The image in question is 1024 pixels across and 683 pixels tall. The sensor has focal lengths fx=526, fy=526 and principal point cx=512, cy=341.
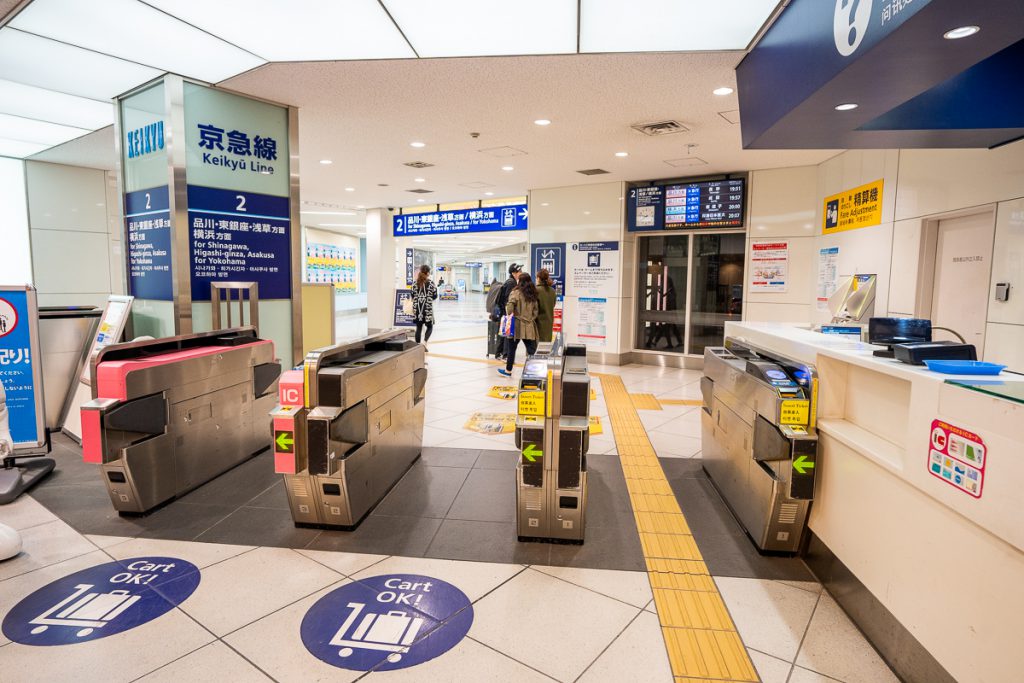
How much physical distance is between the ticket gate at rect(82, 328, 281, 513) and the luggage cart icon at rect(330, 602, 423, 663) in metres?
1.69

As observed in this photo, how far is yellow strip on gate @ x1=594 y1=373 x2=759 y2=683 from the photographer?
1.84 metres

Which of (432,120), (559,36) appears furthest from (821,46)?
(432,120)

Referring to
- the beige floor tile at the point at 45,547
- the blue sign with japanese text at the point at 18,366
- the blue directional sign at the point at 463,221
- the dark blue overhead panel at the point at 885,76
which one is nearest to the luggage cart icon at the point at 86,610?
the beige floor tile at the point at 45,547

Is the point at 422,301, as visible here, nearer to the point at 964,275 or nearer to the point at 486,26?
the point at 486,26

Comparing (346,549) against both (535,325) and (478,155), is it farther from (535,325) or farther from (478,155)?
(478,155)

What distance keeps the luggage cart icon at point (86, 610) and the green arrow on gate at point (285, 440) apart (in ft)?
2.62

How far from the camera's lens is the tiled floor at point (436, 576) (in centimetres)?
182

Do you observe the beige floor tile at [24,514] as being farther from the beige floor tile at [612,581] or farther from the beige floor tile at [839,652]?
the beige floor tile at [839,652]

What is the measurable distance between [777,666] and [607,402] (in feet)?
13.4

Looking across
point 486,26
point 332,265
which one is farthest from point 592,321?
point 332,265

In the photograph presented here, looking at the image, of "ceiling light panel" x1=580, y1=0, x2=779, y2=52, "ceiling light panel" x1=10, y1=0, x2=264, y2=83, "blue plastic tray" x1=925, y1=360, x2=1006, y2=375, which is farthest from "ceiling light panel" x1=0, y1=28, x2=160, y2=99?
"blue plastic tray" x1=925, y1=360, x2=1006, y2=375

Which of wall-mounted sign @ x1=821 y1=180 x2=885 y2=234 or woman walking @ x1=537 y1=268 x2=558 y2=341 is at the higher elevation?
wall-mounted sign @ x1=821 y1=180 x2=885 y2=234

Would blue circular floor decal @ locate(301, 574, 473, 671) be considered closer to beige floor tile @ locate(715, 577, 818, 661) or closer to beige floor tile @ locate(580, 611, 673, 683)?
beige floor tile @ locate(580, 611, 673, 683)

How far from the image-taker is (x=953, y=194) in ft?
13.3
